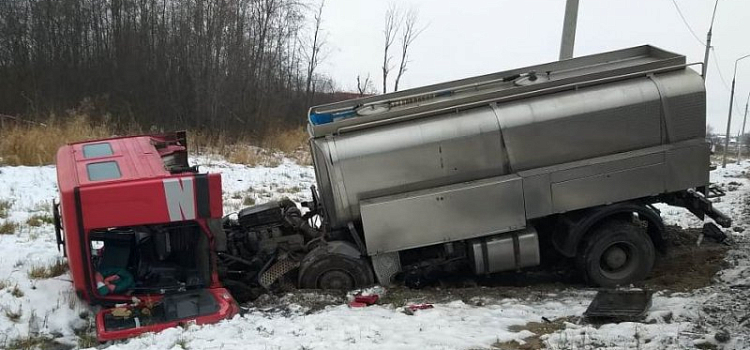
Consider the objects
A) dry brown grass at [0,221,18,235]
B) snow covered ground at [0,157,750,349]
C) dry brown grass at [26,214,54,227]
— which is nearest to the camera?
snow covered ground at [0,157,750,349]

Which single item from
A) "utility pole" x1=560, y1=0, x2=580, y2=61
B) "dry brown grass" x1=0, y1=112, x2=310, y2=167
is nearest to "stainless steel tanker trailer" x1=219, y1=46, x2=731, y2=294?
"utility pole" x1=560, y1=0, x2=580, y2=61

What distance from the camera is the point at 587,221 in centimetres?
688

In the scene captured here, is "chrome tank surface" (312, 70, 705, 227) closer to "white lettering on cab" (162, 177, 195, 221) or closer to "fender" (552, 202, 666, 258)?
"fender" (552, 202, 666, 258)

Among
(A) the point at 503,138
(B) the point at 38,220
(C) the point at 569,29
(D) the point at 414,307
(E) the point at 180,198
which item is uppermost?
(C) the point at 569,29

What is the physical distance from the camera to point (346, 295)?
6.66 meters

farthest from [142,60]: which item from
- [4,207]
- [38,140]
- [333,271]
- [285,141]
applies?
[333,271]

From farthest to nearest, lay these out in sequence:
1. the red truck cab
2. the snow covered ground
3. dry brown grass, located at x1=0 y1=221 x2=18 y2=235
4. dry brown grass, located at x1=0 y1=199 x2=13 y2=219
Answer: dry brown grass, located at x1=0 y1=199 x2=13 y2=219
dry brown grass, located at x1=0 y1=221 x2=18 y2=235
the red truck cab
the snow covered ground

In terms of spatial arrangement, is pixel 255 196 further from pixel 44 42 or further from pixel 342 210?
pixel 44 42

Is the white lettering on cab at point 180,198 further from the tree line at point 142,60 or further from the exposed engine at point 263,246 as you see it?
the tree line at point 142,60

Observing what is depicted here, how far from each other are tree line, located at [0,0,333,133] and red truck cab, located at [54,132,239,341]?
53.1 ft

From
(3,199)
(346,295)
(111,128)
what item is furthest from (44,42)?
(346,295)

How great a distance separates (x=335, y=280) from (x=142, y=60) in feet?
66.2

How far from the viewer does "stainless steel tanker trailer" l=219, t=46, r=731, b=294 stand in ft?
22.2

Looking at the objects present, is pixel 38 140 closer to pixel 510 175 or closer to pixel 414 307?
pixel 414 307
